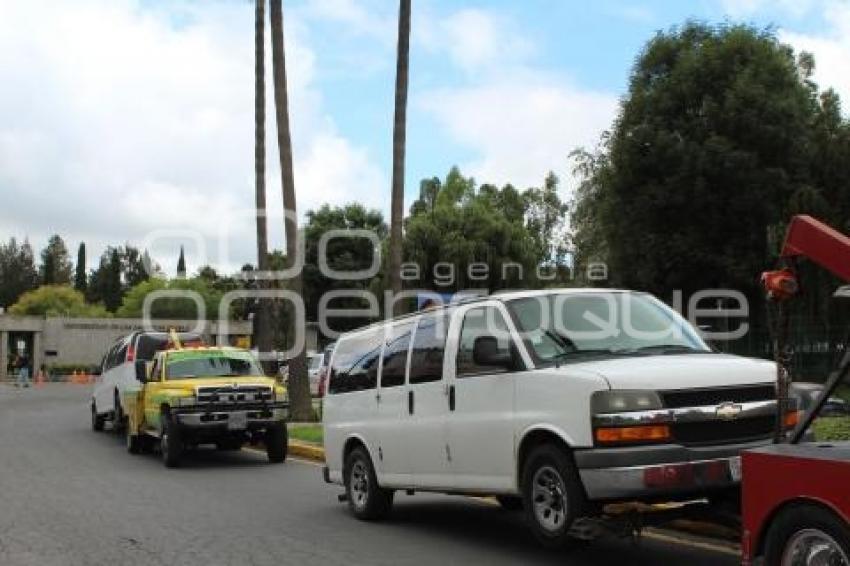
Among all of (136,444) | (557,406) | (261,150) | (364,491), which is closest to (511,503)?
(364,491)

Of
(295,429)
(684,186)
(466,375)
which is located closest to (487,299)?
(466,375)

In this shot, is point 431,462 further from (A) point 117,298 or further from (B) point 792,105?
(A) point 117,298

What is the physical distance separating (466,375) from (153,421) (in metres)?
10.2

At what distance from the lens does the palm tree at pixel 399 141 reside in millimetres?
21719

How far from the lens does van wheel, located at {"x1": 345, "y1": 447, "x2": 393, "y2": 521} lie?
10.6m

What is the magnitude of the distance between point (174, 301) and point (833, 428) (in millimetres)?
89987

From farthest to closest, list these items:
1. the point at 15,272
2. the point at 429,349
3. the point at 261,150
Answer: the point at 15,272, the point at 261,150, the point at 429,349

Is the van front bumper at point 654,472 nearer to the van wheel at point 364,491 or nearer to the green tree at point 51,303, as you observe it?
the van wheel at point 364,491

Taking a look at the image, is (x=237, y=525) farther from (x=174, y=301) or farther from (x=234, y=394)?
(x=174, y=301)

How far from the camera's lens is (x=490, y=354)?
8320 mm

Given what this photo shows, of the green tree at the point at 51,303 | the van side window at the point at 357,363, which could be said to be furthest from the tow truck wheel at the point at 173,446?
the green tree at the point at 51,303

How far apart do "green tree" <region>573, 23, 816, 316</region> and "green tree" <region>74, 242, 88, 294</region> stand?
125 metres

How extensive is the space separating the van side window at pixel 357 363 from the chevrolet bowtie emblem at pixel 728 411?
408 centimetres

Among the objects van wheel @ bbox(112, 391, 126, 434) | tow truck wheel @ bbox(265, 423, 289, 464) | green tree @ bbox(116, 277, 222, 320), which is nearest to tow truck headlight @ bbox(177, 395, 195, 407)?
tow truck wheel @ bbox(265, 423, 289, 464)
